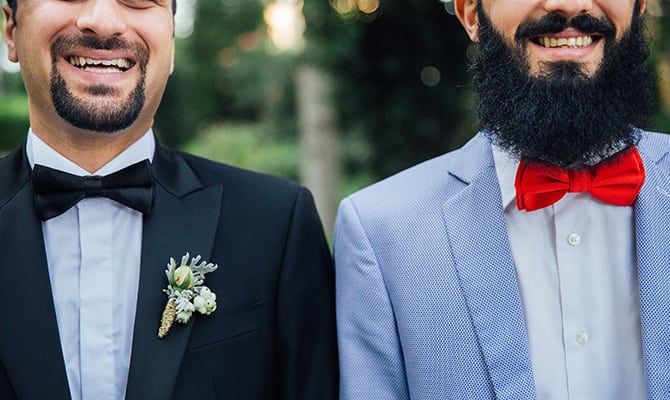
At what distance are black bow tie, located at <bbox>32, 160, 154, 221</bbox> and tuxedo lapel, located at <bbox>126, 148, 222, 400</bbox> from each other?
69 mm

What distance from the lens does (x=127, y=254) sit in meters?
2.44

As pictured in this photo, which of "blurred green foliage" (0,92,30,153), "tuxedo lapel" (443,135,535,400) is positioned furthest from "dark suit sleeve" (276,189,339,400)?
"blurred green foliage" (0,92,30,153)

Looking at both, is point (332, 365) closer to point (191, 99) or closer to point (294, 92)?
point (294, 92)

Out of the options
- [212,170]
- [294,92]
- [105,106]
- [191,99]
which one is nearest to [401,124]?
[212,170]

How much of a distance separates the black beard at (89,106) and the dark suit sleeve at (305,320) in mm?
649

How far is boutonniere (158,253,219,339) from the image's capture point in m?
2.33

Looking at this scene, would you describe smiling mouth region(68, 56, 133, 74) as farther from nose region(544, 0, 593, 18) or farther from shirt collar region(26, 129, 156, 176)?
nose region(544, 0, 593, 18)

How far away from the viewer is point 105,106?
2381 mm

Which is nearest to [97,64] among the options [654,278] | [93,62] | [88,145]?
[93,62]

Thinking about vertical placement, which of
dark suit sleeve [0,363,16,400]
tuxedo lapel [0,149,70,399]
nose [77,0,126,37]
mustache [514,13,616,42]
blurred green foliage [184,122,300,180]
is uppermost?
mustache [514,13,616,42]

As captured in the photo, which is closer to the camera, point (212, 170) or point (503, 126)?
point (503, 126)

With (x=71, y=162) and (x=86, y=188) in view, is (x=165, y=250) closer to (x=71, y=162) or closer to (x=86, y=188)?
(x=86, y=188)

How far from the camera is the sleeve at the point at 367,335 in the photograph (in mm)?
2430

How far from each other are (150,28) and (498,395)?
→ 1558mm
